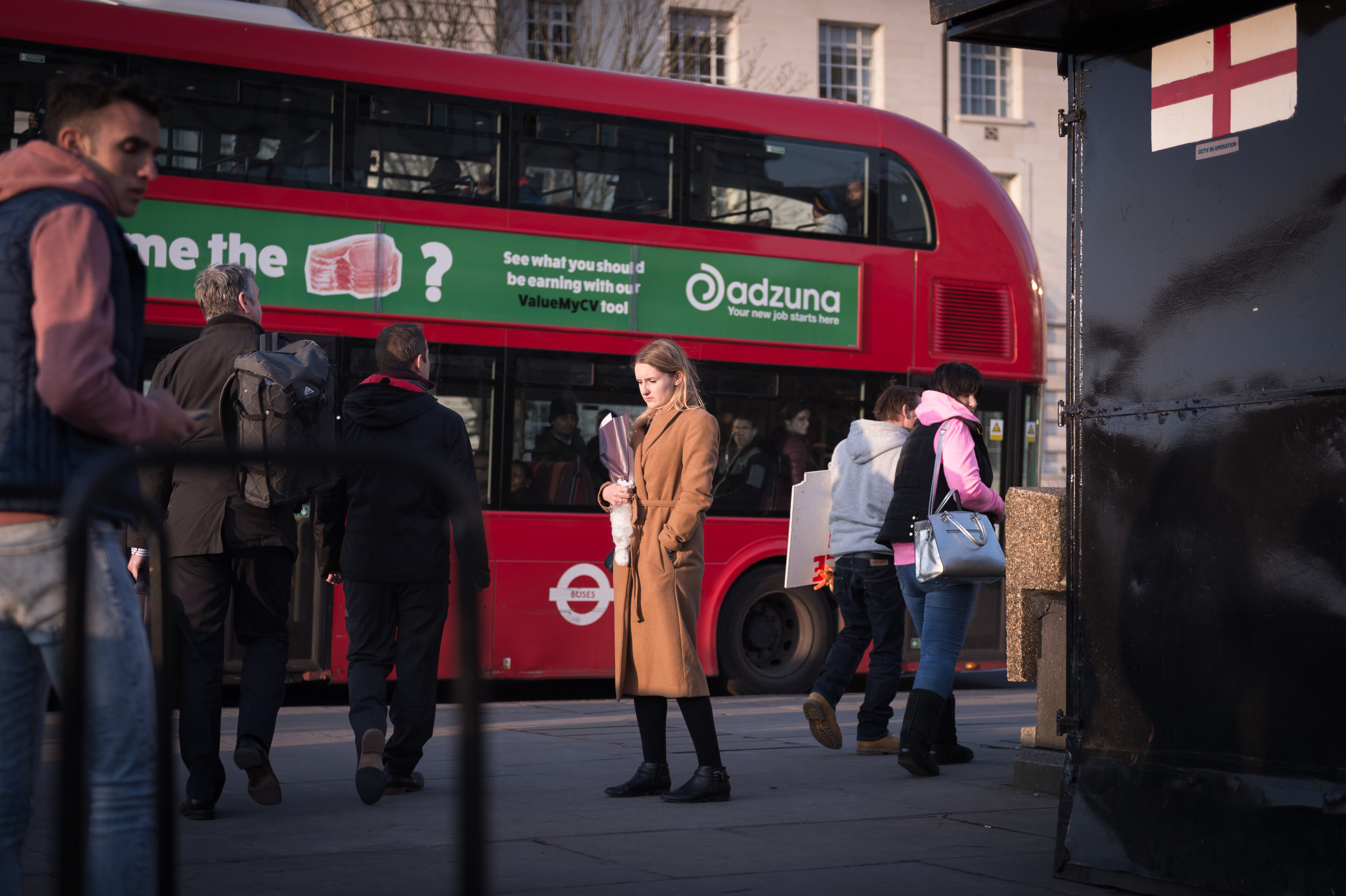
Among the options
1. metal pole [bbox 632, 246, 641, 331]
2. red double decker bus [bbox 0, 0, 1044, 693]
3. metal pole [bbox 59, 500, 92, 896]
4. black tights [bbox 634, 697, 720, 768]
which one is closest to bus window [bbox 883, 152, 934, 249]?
red double decker bus [bbox 0, 0, 1044, 693]

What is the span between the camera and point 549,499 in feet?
31.6

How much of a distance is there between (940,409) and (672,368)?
1.41 metres

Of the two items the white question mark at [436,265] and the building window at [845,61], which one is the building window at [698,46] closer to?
the building window at [845,61]

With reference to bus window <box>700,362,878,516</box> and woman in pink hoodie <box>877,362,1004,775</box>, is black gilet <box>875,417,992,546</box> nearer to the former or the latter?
woman in pink hoodie <box>877,362,1004,775</box>

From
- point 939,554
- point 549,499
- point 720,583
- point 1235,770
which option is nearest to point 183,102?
point 549,499

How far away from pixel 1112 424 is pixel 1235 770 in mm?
1034

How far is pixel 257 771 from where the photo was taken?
17.4 feet

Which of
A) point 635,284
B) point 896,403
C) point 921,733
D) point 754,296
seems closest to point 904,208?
point 754,296

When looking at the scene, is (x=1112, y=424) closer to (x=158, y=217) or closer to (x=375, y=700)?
(x=375, y=700)

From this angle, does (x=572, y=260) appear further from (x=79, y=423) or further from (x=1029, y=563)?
(x=79, y=423)

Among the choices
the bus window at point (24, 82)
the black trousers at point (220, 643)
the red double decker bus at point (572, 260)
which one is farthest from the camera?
the red double decker bus at point (572, 260)

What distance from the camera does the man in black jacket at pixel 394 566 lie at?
18.2ft

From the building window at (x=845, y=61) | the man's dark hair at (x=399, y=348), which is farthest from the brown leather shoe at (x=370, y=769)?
the building window at (x=845, y=61)

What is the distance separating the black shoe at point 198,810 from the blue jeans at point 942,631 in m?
2.88
